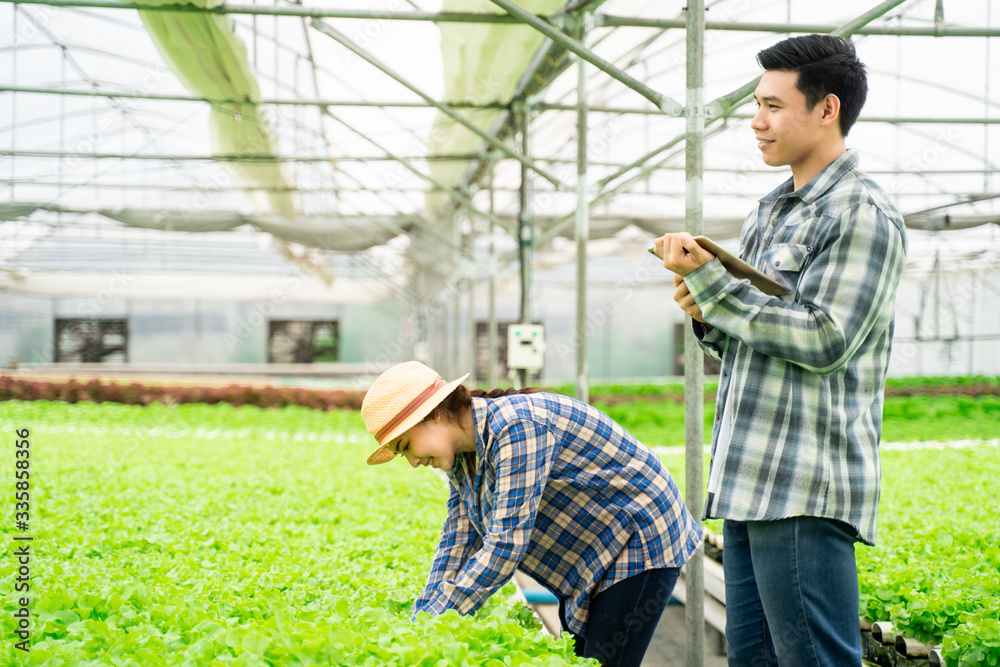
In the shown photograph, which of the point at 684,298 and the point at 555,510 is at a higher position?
the point at 684,298

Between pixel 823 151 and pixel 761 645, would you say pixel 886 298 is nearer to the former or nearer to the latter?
pixel 823 151

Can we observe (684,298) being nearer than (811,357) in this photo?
No

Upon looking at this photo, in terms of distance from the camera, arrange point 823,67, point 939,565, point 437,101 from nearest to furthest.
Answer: point 823,67
point 939,565
point 437,101

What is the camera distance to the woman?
5.87 ft

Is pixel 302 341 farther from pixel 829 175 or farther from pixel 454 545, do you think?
pixel 829 175

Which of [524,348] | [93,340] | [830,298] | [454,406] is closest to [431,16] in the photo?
[524,348]

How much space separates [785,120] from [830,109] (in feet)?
0.29

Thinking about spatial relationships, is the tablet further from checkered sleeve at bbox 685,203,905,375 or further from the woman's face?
the woman's face

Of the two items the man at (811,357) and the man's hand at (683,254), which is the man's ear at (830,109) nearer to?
the man at (811,357)

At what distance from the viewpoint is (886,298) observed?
1435 millimetres

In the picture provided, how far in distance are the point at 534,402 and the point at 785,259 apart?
2.22 ft

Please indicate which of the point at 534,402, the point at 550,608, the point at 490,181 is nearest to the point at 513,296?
the point at 490,181

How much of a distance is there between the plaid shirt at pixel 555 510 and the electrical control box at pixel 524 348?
4.64 metres

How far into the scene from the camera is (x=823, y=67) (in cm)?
150
